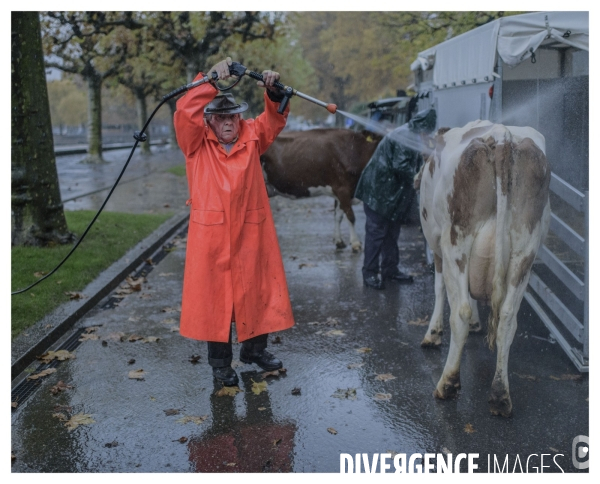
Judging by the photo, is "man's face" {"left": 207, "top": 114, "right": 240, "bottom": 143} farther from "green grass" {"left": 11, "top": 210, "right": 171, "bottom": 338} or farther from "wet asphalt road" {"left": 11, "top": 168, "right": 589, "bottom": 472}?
"green grass" {"left": 11, "top": 210, "right": 171, "bottom": 338}

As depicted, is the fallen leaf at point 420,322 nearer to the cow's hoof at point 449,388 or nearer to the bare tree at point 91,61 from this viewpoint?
the cow's hoof at point 449,388

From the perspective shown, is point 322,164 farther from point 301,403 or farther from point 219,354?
point 301,403

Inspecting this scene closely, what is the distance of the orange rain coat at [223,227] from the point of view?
522 centimetres

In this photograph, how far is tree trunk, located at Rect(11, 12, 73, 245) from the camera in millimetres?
9773

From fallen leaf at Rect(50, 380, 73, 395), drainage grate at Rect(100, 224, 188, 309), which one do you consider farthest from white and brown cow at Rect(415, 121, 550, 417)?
drainage grate at Rect(100, 224, 188, 309)

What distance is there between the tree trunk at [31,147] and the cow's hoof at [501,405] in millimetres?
7016

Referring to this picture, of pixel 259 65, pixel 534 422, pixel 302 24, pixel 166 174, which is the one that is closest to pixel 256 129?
pixel 534 422

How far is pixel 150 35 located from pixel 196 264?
22.1 m

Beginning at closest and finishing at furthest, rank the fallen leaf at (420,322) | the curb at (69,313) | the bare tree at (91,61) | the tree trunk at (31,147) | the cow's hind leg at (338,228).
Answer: the curb at (69,313)
the fallen leaf at (420,322)
the tree trunk at (31,147)
the cow's hind leg at (338,228)
the bare tree at (91,61)

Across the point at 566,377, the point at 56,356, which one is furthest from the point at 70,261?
the point at 566,377

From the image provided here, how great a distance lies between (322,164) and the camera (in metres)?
10.7

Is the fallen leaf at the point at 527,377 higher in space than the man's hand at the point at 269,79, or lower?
lower

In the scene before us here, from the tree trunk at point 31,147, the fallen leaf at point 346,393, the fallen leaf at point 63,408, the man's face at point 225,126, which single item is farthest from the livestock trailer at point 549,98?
the tree trunk at point 31,147

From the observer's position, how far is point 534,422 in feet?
15.7
